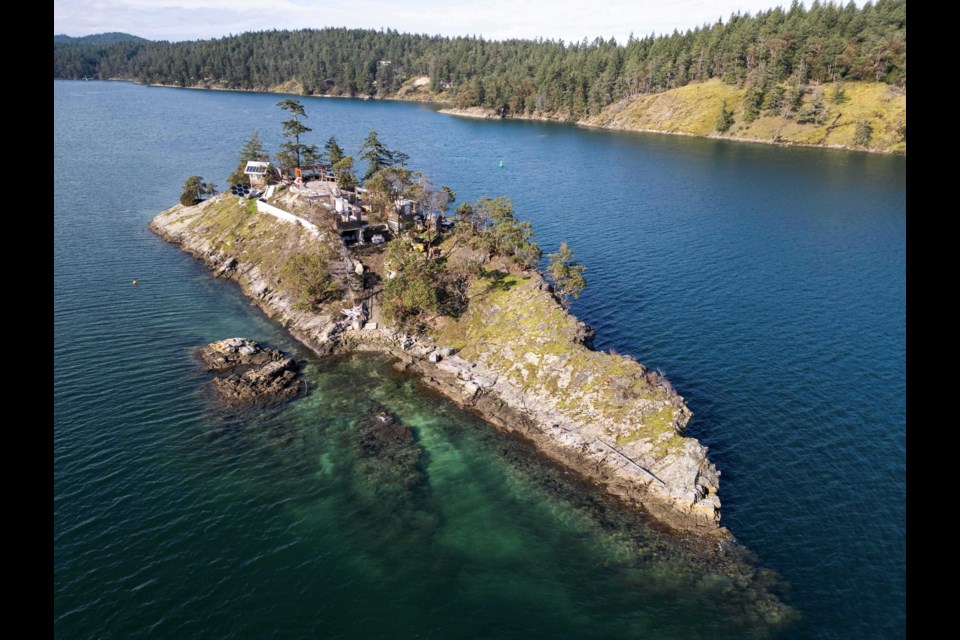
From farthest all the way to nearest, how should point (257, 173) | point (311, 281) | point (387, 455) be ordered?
point (257, 173) < point (311, 281) < point (387, 455)

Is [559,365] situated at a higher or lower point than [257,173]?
lower

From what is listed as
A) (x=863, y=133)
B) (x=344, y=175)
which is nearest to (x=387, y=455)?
(x=344, y=175)

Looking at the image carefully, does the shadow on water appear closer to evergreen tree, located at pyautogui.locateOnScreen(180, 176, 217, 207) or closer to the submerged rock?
the submerged rock

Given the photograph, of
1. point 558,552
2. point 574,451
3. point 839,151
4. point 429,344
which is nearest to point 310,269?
point 429,344

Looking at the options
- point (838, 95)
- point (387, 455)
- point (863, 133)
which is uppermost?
point (838, 95)

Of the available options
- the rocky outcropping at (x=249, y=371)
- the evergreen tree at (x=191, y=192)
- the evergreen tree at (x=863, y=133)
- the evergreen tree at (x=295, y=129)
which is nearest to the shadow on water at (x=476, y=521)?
the rocky outcropping at (x=249, y=371)

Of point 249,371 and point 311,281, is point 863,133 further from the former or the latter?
point 249,371
